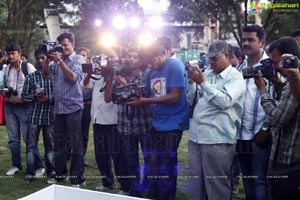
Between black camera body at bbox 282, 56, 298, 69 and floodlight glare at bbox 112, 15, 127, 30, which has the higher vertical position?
floodlight glare at bbox 112, 15, 127, 30

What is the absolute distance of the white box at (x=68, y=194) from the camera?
2113 mm

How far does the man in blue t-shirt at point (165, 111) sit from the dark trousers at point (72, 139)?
107cm

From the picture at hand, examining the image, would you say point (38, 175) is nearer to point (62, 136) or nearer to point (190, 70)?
point (62, 136)

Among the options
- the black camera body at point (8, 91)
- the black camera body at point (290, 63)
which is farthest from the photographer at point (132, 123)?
the black camera body at point (290, 63)

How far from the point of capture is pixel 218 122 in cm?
362

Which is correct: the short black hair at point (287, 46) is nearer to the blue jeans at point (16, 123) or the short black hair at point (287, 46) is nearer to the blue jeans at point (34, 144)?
the blue jeans at point (34, 144)

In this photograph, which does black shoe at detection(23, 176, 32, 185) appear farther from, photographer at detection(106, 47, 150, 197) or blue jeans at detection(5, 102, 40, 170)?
photographer at detection(106, 47, 150, 197)

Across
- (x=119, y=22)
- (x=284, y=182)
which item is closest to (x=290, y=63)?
(x=284, y=182)

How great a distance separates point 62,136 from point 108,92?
2.92 feet

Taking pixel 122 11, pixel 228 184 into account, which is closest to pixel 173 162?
pixel 228 184

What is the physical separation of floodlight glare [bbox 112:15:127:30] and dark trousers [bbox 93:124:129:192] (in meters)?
20.7

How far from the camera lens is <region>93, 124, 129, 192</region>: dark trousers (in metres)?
4.93

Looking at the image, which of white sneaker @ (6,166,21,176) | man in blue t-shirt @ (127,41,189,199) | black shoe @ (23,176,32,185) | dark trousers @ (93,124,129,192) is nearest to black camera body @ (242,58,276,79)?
man in blue t-shirt @ (127,41,189,199)

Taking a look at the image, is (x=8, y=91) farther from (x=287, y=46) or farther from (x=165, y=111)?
(x=287, y=46)
